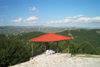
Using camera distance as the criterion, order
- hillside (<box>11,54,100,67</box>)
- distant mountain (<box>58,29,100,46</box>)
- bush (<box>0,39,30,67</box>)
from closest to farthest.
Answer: hillside (<box>11,54,100,67</box>) < bush (<box>0,39,30,67</box>) < distant mountain (<box>58,29,100,46</box>)

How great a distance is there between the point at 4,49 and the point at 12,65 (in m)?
1.46

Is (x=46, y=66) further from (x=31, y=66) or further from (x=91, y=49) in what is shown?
(x=91, y=49)

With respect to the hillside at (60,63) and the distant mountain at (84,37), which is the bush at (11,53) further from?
the distant mountain at (84,37)

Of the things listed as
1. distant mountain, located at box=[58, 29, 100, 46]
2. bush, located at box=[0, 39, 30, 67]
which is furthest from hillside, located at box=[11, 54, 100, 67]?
distant mountain, located at box=[58, 29, 100, 46]

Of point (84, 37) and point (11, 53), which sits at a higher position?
point (11, 53)

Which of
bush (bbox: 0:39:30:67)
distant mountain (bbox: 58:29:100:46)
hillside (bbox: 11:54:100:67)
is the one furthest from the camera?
distant mountain (bbox: 58:29:100:46)

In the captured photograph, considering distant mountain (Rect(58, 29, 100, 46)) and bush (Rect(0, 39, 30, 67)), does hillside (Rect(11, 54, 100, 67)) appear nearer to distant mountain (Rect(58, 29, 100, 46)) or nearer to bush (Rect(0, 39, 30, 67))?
bush (Rect(0, 39, 30, 67))

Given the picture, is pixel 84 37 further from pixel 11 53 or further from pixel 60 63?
pixel 11 53

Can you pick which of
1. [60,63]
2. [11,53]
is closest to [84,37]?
[60,63]

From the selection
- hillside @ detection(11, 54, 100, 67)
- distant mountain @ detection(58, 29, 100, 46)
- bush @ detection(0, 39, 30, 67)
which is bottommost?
distant mountain @ detection(58, 29, 100, 46)

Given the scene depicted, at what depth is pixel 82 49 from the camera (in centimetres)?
2211

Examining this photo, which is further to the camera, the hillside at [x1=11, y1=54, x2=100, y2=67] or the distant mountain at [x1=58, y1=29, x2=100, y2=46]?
the distant mountain at [x1=58, y1=29, x2=100, y2=46]

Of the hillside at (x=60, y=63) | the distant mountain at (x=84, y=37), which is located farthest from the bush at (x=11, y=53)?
the distant mountain at (x=84, y=37)

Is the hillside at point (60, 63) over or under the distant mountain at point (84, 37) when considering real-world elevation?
over
